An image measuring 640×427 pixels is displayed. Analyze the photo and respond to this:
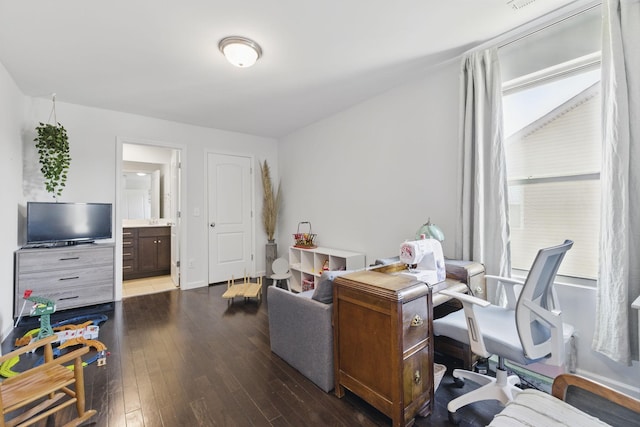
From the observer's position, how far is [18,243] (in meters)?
2.98

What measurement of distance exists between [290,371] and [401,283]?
3.72 ft

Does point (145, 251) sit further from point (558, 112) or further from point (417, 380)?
point (558, 112)

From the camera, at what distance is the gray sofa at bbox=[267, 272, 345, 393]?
5.86ft

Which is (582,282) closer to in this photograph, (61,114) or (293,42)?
(293,42)

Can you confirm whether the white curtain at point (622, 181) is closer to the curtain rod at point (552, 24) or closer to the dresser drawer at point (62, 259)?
the curtain rod at point (552, 24)

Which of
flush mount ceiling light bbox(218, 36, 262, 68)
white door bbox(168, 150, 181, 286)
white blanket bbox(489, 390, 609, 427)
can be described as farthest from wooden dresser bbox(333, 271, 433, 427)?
white door bbox(168, 150, 181, 286)

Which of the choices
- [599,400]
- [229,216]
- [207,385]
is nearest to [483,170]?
[599,400]

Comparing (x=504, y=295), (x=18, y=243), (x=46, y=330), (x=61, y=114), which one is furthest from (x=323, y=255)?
(x=61, y=114)

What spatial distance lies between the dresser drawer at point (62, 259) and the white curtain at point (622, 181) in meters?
4.66

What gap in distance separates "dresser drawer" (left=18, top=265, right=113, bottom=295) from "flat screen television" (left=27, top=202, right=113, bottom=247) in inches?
13.9

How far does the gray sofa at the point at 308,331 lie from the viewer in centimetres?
179

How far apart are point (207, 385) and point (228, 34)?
2523 millimetres

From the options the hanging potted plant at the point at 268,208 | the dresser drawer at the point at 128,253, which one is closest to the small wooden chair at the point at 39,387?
the hanging potted plant at the point at 268,208

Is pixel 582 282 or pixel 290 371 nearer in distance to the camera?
pixel 582 282
